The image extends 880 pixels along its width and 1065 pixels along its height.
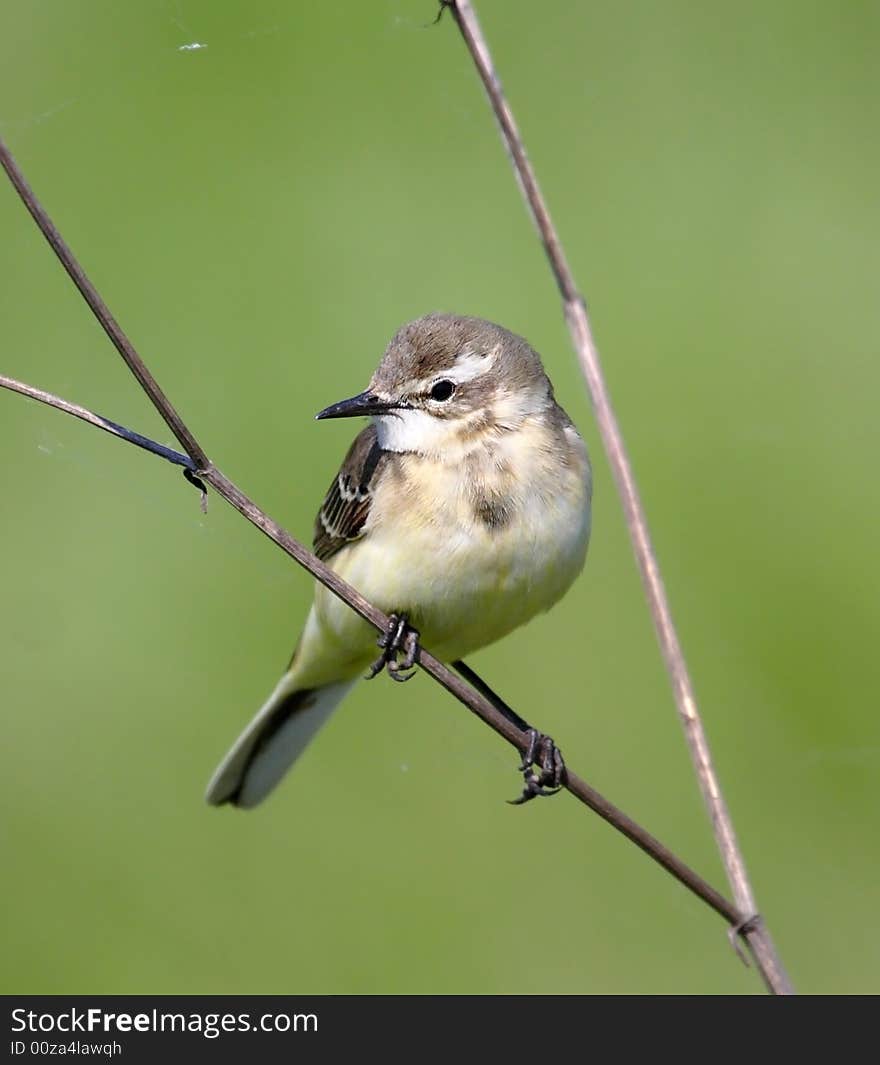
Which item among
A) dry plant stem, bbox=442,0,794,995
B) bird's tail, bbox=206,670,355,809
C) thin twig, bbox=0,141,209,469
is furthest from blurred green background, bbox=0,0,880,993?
thin twig, bbox=0,141,209,469

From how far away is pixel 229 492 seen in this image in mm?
3072

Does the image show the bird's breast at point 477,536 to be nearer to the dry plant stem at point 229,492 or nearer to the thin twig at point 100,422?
the dry plant stem at point 229,492

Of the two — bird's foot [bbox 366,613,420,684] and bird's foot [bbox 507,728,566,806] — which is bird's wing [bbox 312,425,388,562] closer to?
bird's foot [bbox 366,613,420,684]

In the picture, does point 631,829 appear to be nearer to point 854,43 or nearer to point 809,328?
point 809,328

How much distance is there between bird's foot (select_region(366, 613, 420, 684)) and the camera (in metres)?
4.21

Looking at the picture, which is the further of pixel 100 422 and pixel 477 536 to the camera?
pixel 477 536

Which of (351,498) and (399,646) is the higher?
(351,498)

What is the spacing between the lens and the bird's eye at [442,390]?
4344 millimetres

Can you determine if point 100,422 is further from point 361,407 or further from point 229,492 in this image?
point 361,407

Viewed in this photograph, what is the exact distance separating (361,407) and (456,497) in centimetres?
37

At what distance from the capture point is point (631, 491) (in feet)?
12.3

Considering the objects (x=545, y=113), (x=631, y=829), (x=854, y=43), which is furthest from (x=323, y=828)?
(x=854, y=43)

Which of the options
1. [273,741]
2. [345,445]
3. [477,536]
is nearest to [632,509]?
[477,536]

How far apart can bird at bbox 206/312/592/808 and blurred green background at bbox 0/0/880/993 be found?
118 centimetres
